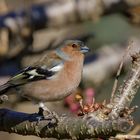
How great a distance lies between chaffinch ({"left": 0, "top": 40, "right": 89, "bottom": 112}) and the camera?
4844 mm

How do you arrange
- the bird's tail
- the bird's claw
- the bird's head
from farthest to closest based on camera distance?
1. the bird's head
2. the bird's tail
3. the bird's claw

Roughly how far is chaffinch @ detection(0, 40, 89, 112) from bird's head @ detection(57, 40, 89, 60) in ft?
0.30

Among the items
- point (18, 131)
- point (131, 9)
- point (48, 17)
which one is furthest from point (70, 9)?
point (18, 131)

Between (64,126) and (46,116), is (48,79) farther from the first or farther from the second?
(64,126)

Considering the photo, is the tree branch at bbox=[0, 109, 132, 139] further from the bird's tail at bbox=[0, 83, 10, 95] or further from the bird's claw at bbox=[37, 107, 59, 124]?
the bird's tail at bbox=[0, 83, 10, 95]

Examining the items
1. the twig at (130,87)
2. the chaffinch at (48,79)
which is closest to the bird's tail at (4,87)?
the chaffinch at (48,79)

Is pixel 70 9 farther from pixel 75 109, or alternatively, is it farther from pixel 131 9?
pixel 75 109

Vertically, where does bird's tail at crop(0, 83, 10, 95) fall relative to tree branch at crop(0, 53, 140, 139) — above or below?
above

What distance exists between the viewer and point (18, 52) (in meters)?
6.59

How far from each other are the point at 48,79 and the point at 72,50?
600mm

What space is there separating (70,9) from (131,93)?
3479 mm

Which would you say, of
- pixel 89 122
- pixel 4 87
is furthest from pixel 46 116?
pixel 4 87

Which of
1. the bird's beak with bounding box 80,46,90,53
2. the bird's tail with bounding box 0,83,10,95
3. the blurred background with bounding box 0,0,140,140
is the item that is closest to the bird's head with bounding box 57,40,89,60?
the bird's beak with bounding box 80,46,90,53

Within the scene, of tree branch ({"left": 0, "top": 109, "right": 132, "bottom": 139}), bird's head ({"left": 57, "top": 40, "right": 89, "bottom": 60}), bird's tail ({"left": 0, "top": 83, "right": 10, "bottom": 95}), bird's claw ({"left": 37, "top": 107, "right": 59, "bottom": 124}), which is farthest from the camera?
bird's head ({"left": 57, "top": 40, "right": 89, "bottom": 60})
